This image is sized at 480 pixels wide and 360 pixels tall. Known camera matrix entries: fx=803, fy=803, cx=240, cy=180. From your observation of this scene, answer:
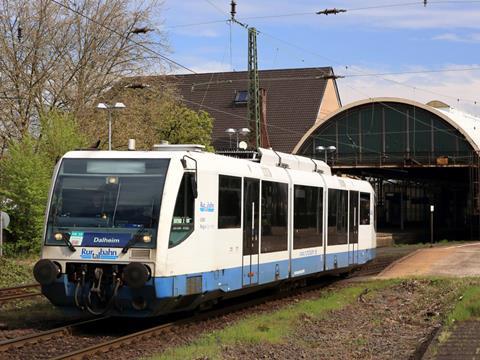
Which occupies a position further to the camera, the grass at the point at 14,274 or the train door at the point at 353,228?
the train door at the point at 353,228

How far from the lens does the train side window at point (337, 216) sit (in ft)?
62.2

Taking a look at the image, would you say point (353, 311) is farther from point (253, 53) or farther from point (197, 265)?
point (253, 53)

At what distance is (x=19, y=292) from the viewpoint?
1738 centimetres

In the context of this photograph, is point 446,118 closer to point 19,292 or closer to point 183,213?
point 19,292

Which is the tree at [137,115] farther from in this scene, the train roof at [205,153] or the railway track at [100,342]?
the railway track at [100,342]

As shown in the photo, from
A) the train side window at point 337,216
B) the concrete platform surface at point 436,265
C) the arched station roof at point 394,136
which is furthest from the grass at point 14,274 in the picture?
the arched station roof at point 394,136

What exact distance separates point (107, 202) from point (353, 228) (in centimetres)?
1043

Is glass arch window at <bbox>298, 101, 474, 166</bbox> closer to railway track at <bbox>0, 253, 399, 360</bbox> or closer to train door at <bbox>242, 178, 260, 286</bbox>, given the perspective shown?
train door at <bbox>242, 178, 260, 286</bbox>

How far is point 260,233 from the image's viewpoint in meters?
14.6

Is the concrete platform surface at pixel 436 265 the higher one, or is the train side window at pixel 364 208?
the train side window at pixel 364 208

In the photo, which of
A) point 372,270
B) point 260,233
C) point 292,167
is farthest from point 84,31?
point 260,233

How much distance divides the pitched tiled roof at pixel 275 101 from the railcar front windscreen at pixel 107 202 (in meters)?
53.0

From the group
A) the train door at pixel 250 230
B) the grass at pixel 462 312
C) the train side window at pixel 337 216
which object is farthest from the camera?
the train side window at pixel 337 216

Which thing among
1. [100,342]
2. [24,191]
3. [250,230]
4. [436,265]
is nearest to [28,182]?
[24,191]
